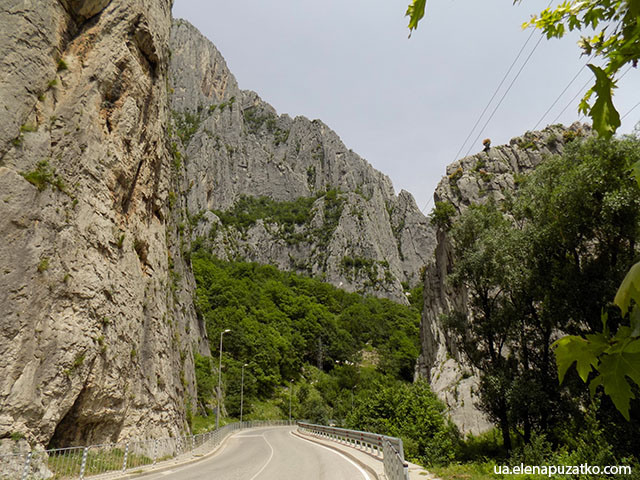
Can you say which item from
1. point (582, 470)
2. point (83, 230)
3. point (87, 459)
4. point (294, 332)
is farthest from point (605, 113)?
point (294, 332)

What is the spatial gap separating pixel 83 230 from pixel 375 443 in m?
16.2

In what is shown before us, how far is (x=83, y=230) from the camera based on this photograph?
16750mm

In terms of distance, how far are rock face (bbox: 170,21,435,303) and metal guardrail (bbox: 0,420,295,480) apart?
3884 inches

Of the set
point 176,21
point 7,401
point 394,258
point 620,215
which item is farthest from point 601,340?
point 176,21

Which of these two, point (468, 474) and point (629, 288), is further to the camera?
point (468, 474)

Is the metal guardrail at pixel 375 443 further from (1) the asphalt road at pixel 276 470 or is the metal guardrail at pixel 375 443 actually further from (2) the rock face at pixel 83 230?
(2) the rock face at pixel 83 230

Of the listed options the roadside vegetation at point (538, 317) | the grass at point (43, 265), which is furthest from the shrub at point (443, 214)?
the grass at point (43, 265)

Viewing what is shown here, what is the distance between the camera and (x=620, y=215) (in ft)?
50.3

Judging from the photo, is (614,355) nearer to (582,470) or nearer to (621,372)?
(621,372)

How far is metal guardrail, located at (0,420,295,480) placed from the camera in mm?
10406

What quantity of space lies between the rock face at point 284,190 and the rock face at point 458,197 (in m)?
79.4

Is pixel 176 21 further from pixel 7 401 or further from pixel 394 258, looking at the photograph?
pixel 7 401

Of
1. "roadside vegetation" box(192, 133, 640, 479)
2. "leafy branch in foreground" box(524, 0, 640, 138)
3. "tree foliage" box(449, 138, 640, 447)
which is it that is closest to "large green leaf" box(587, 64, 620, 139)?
"leafy branch in foreground" box(524, 0, 640, 138)

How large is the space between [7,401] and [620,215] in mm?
22618
